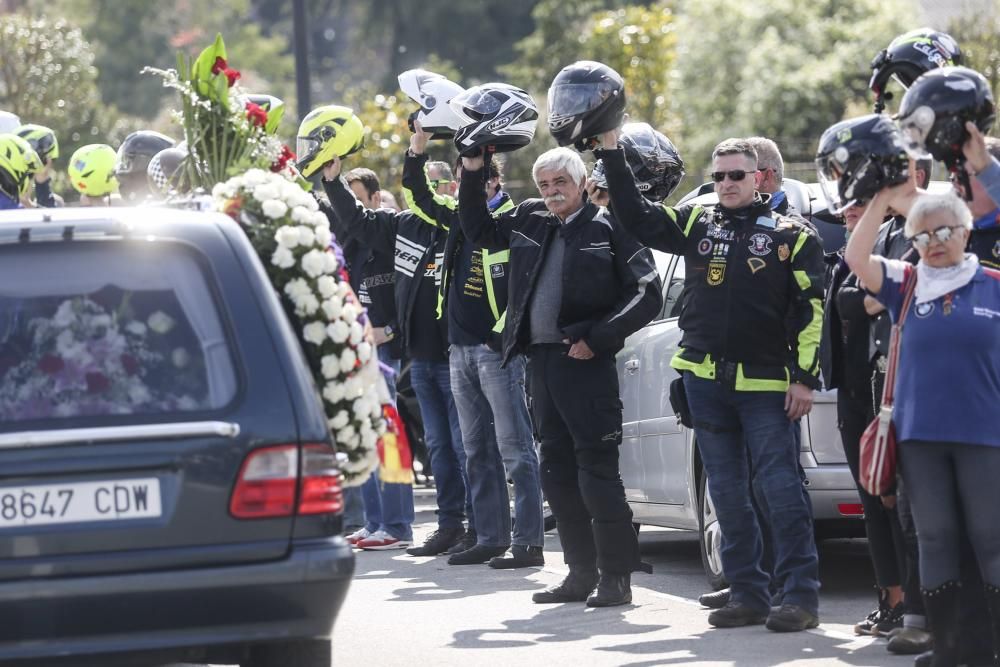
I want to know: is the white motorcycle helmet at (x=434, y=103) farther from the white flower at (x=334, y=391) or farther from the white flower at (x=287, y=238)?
the white flower at (x=334, y=391)

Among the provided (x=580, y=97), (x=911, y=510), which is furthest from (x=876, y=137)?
(x=580, y=97)

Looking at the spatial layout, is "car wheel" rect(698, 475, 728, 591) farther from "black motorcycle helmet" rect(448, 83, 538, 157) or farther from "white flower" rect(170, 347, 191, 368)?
"white flower" rect(170, 347, 191, 368)

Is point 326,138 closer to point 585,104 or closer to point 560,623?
point 585,104

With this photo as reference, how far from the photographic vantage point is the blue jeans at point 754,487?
8000 millimetres

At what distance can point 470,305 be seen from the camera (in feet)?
34.2

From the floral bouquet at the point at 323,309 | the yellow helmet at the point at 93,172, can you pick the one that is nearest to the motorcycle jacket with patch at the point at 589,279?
the floral bouquet at the point at 323,309

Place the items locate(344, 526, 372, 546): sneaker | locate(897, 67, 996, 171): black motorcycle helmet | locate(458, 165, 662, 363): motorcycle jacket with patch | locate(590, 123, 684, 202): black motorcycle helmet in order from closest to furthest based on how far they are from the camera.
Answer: locate(897, 67, 996, 171): black motorcycle helmet < locate(458, 165, 662, 363): motorcycle jacket with patch < locate(590, 123, 684, 202): black motorcycle helmet < locate(344, 526, 372, 546): sneaker

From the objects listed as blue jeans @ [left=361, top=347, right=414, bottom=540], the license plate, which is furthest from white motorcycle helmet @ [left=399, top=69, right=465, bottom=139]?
the license plate

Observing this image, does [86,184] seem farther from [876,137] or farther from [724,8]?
[724,8]

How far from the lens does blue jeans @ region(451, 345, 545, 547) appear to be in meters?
10.3

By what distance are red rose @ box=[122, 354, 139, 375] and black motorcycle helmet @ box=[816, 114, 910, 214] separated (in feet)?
8.59

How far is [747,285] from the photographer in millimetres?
7977

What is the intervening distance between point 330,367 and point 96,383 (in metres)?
0.90

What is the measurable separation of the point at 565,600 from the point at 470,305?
202cm
